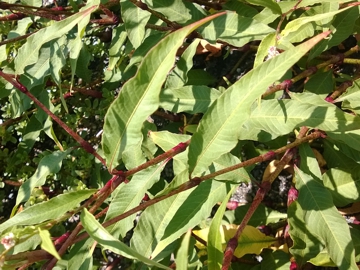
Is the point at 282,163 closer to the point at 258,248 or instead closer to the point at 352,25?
the point at 258,248

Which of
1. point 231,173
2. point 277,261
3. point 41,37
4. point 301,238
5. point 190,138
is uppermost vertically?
point 41,37

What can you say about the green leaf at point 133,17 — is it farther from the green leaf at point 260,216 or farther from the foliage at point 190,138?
the green leaf at point 260,216

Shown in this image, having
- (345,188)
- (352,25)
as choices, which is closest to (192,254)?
(345,188)

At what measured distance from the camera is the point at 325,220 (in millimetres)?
1111

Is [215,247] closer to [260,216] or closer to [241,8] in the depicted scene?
[260,216]

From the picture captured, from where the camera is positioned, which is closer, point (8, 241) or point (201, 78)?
point (8, 241)

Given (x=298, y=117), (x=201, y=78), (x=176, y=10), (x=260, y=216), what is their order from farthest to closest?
(x=201, y=78)
(x=260, y=216)
(x=176, y=10)
(x=298, y=117)

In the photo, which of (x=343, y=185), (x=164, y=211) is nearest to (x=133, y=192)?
(x=164, y=211)

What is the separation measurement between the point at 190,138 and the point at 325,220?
15.6 inches

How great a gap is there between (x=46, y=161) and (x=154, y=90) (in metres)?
0.47

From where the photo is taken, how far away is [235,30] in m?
1.15

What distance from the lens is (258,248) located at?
134cm

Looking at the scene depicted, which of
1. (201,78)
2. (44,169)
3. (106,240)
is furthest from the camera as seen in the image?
(201,78)

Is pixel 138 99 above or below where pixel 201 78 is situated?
above
